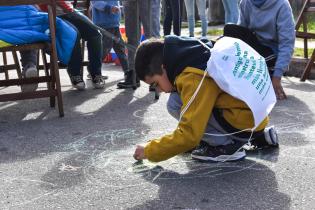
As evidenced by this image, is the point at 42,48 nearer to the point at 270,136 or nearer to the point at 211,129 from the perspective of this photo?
the point at 211,129

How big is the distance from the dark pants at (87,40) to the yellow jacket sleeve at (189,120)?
2283mm

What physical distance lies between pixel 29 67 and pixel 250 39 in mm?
1792

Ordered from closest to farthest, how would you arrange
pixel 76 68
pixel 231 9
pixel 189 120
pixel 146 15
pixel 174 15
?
pixel 189 120 → pixel 76 68 → pixel 146 15 → pixel 231 9 → pixel 174 15

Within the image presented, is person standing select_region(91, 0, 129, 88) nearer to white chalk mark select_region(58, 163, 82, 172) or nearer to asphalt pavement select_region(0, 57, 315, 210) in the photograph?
asphalt pavement select_region(0, 57, 315, 210)

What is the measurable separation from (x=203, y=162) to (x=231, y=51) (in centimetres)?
61

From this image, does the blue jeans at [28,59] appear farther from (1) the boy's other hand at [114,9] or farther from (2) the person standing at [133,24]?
(1) the boy's other hand at [114,9]

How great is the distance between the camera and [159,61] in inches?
103

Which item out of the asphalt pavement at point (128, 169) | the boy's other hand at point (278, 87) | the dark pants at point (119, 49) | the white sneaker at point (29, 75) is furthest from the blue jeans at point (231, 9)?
the white sneaker at point (29, 75)

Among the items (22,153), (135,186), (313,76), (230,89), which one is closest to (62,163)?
(22,153)

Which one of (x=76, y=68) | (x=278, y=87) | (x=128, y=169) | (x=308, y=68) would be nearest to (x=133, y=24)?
(x=76, y=68)

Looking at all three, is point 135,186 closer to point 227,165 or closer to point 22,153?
point 227,165

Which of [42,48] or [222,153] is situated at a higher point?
[42,48]

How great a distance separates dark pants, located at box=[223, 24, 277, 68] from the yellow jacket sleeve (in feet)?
6.52

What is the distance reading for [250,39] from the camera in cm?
452
